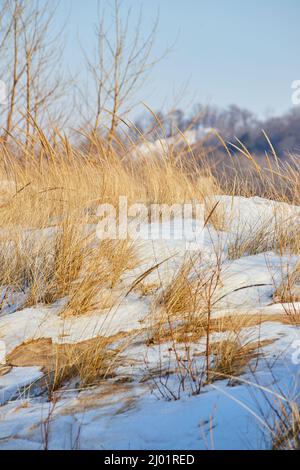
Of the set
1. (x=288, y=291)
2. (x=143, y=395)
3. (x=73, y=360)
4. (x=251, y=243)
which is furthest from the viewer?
(x=251, y=243)

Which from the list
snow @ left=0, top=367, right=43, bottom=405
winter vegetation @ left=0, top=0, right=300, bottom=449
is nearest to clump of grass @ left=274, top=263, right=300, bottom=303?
winter vegetation @ left=0, top=0, right=300, bottom=449

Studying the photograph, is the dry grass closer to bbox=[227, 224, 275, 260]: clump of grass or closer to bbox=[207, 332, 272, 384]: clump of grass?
bbox=[207, 332, 272, 384]: clump of grass

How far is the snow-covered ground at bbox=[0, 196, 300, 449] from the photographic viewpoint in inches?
43.7

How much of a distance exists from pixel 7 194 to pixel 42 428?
2.31m

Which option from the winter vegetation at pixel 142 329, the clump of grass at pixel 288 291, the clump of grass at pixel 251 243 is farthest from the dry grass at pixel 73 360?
the clump of grass at pixel 251 243

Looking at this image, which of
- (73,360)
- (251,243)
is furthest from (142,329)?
(251,243)

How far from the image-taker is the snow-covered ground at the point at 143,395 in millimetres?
1110

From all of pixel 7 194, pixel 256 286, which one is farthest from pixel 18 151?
pixel 256 286

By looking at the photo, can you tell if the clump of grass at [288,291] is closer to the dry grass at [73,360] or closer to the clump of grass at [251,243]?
the clump of grass at [251,243]

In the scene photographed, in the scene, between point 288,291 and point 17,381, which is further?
point 288,291

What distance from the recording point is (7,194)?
3311 millimetres

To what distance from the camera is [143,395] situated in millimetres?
1310

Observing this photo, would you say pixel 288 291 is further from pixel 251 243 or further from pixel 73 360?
pixel 73 360
